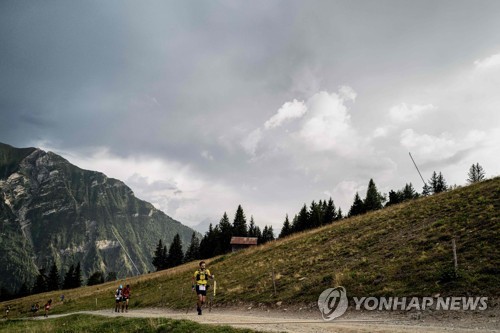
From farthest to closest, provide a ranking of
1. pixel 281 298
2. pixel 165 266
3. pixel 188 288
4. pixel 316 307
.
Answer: pixel 165 266 → pixel 188 288 → pixel 281 298 → pixel 316 307

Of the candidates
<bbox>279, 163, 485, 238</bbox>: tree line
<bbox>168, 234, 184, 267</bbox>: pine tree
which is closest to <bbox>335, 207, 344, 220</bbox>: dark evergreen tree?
<bbox>279, 163, 485, 238</bbox>: tree line

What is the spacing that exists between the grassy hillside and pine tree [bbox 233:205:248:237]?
72200 mm

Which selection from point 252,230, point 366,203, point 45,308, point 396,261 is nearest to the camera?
point 396,261

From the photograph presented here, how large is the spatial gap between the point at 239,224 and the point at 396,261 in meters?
90.6

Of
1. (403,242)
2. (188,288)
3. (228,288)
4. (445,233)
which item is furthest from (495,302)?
(188,288)

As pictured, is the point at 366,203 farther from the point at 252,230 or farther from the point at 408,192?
the point at 252,230

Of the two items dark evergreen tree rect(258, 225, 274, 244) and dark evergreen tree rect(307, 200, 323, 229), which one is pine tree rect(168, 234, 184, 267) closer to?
dark evergreen tree rect(258, 225, 274, 244)

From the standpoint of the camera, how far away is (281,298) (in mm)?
18734

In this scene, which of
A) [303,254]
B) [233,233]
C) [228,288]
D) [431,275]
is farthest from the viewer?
[233,233]

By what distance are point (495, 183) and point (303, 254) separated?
18531mm

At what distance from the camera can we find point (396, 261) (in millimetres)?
17672

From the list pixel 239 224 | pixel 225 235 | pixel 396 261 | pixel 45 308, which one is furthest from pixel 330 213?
pixel 396 261

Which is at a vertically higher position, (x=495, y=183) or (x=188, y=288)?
(x=495, y=183)

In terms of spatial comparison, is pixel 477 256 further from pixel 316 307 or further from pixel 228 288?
pixel 228 288
